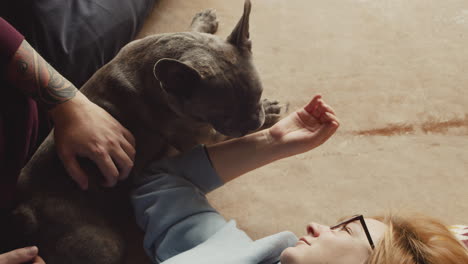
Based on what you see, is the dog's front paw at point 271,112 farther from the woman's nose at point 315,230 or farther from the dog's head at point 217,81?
the woman's nose at point 315,230

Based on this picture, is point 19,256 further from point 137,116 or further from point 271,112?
point 271,112

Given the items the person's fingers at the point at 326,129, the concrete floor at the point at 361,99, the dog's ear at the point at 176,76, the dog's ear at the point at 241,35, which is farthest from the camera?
the concrete floor at the point at 361,99

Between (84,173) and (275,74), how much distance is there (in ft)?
3.24

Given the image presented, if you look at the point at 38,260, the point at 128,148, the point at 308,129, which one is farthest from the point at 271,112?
the point at 38,260

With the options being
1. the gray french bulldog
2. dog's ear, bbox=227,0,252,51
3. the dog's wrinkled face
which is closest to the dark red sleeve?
the gray french bulldog

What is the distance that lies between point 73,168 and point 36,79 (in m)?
0.29

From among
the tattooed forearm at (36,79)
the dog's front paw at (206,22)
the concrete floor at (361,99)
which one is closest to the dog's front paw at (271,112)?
the concrete floor at (361,99)

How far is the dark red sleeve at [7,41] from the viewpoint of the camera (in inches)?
49.4

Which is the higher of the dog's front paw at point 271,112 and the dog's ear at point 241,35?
the dog's ear at point 241,35

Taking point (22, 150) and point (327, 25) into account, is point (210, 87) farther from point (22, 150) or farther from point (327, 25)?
point (327, 25)

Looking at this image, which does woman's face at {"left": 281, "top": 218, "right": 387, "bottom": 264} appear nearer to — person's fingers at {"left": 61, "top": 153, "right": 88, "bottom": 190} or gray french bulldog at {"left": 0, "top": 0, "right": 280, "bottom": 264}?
gray french bulldog at {"left": 0, "top": 0, "right": 280, "bottom": 264}

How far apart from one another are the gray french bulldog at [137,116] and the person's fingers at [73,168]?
0.21 ft

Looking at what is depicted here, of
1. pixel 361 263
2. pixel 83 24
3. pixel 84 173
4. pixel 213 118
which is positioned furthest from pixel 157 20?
pixel 361 263

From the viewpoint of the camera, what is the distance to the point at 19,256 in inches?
50.1
